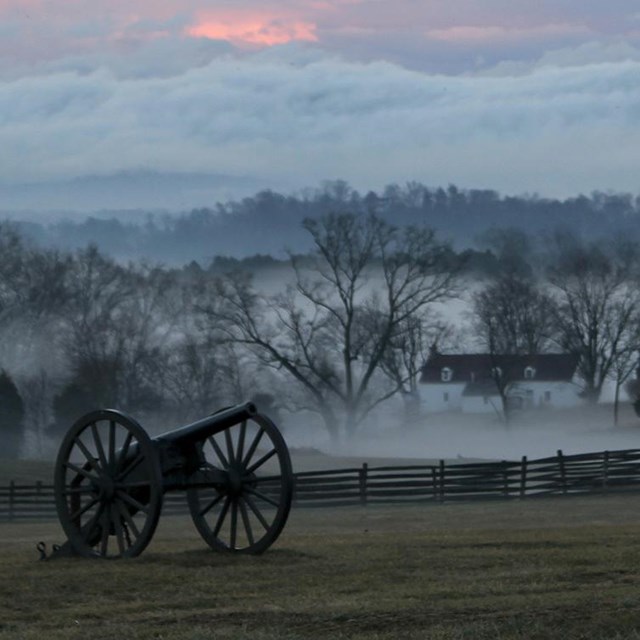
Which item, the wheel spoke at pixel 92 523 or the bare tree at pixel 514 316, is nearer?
the wheel spoke at pixel 92 523

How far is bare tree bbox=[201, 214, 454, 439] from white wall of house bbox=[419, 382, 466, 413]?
41.0ft

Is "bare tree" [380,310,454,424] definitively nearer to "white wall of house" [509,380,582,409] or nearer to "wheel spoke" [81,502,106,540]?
"white wall of house" [509,380,582,409]

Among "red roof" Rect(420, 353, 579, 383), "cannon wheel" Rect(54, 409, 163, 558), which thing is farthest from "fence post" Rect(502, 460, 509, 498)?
A: "red roof" Rect(420, 353, 579, 383)

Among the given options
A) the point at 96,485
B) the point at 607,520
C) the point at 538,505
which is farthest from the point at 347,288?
the point at 96,485

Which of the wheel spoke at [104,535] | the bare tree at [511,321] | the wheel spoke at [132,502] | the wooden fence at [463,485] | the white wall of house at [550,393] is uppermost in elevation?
the bare tree at [511,321]

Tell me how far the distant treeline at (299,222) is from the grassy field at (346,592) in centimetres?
9199

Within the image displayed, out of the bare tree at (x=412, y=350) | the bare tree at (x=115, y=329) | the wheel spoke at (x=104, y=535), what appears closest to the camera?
the wheel spoke at (x=104, y=535)

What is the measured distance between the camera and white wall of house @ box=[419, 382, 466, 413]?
8420cm

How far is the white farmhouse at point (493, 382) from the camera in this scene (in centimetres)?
7912

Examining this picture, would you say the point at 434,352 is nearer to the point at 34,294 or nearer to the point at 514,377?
the point at 514,377

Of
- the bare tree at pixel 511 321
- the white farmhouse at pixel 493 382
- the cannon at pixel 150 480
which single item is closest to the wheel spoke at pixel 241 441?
the cannon at pixel 150 480

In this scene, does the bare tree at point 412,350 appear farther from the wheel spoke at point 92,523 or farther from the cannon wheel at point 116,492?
the wheel spoke at point 92,523

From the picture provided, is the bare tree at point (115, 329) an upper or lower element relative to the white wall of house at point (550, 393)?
upper

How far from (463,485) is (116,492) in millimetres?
22885
